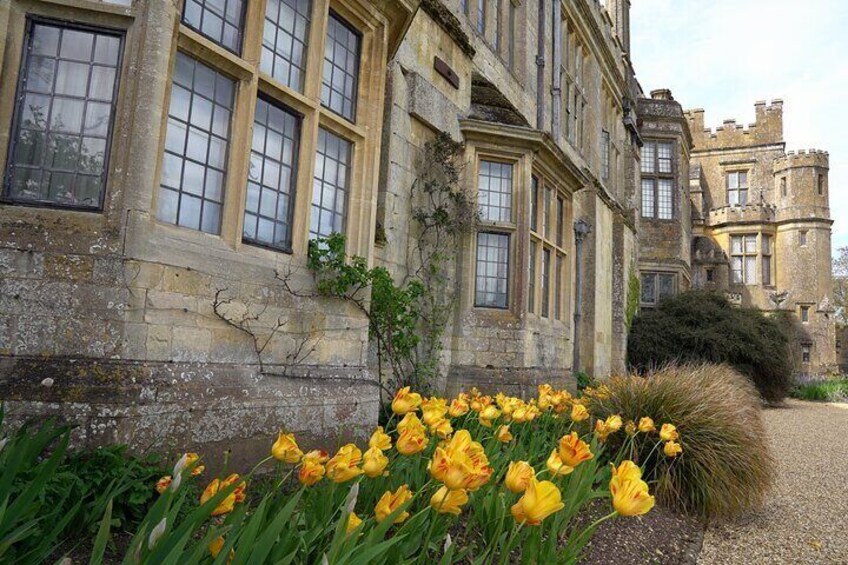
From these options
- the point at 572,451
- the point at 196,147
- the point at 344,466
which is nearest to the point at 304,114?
the point at 196,147

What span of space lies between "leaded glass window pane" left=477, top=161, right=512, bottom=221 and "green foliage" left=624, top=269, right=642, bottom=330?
29.2ft

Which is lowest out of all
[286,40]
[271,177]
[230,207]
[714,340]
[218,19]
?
[714,340]

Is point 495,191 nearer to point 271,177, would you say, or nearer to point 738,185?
point 271,177

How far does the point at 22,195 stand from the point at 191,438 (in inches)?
62.2

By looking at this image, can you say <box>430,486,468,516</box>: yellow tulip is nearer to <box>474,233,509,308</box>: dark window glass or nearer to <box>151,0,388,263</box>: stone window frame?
<box>151,0,388,263</box>: stone window frame

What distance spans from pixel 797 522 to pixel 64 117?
19.8 ft

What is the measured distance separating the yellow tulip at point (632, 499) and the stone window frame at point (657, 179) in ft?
64.2

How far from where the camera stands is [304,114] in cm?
433

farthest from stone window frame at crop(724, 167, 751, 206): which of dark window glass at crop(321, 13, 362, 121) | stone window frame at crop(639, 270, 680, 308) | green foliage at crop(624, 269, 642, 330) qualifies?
dark window glass at crop(321, 13, 362, 121)

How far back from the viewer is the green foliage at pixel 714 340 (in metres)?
14.6

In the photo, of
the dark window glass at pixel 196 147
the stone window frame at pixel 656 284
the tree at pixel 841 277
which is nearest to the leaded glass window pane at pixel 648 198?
the stone window frame at pixel 656 284

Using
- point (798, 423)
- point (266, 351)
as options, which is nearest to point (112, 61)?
point (266, 351)

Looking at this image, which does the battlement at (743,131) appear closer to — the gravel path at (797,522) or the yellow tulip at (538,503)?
the gravel path at (797,522)

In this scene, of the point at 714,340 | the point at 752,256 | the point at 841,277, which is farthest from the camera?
the point at 841,277
